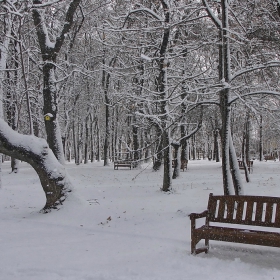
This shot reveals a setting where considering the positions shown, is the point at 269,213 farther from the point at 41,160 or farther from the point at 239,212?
the point at 41,160

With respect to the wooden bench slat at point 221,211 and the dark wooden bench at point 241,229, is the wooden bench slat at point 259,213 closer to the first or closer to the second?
the dark wooden bench at point 241,229

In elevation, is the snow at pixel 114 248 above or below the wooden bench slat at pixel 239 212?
below

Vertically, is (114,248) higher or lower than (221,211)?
lower

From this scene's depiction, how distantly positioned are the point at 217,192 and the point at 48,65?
7503 mm

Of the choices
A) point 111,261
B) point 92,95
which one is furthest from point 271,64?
point 92,95

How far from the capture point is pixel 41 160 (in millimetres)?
8078

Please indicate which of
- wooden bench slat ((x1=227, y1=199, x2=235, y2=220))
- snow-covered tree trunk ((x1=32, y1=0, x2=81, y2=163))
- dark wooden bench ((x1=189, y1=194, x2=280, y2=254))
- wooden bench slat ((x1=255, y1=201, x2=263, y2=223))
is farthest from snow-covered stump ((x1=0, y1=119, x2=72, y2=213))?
→ wooden bench slat ((x1=255, y1=201, x2=263, y2=223))

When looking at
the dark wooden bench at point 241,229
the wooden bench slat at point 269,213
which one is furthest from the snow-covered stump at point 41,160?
the wooden bench slat at point 269,213

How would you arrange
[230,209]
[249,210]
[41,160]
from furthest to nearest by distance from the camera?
1. [41,160]
2. [230,209]
3. [249,210]

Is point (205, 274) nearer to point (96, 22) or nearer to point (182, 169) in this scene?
point (96, 22)

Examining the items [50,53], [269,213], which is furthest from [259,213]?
[50,53]

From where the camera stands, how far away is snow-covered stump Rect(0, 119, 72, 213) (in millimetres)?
7863

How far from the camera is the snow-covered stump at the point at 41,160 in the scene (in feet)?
25.8

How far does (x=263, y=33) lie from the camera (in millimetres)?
7539
